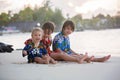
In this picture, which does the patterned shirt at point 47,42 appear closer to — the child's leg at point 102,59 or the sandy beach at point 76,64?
the sandy beach at point 76,64

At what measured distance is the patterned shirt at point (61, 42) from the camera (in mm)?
1691

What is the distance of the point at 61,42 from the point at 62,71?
175mm

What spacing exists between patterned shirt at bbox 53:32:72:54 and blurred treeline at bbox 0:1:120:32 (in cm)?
5

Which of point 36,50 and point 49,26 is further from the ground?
point 49,26

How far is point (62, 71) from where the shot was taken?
1.59 meters

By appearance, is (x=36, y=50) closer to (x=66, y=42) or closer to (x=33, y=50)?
(x=33, y=50)

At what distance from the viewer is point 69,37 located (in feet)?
5.55

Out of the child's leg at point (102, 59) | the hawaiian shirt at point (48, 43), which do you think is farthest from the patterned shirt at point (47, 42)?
the child's leg at point (102, 59)

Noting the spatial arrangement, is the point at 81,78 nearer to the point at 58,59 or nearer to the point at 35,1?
the point at 58,59

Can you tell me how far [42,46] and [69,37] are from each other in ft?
0.49

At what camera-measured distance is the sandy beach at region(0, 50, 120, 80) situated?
5.11ft

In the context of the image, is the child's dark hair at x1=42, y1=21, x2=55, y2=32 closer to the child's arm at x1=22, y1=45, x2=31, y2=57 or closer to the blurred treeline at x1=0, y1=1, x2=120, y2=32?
the blurred treeline at x1=0, y1=1, x2=120, y2=32

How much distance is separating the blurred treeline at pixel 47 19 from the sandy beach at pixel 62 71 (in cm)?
17

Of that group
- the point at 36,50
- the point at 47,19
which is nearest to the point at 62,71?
the point at 36,50
